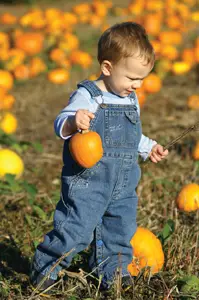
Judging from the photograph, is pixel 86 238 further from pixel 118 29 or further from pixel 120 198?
pixel 118 29

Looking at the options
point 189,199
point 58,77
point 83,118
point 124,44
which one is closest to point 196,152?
point 189,199

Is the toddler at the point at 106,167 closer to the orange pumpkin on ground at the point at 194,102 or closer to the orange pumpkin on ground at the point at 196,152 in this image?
the orange pumpkin on ground at the point at 196,152

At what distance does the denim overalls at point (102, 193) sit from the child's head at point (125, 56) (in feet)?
0.43

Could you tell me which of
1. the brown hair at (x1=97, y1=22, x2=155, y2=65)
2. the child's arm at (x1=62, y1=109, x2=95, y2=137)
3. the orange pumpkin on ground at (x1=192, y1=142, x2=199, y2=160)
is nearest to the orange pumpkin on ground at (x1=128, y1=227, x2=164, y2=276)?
the child's arm at (x1=62, y1=109, x2=95, y2=137)

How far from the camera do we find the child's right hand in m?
2.81

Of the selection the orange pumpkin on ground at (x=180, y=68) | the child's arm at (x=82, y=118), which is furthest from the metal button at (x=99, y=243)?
the orange pumpkin on ground at (x=180, y=68)

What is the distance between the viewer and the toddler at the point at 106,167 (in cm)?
301

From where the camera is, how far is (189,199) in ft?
14.2

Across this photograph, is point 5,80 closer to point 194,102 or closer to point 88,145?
point 194,102

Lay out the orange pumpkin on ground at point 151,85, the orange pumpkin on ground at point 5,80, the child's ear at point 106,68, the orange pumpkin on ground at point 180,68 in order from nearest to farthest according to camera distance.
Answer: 1. the child's ear at point 106,68
2. the orange pumpkin on ground at point 151,85
3. the orange pumpkin on ground at point 5,80
4. the orange pumpkin on ground at point 180,68

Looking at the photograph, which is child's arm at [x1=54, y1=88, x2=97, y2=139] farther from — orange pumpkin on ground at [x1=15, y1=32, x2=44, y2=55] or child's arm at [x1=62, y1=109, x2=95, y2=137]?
orange pumpkin on ground at [x1=15, y1=32, x2=44, y2=55]

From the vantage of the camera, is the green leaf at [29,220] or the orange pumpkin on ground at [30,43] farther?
the orange pumpkin on ground at [30,43]

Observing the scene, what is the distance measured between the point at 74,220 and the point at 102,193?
223 millimetres

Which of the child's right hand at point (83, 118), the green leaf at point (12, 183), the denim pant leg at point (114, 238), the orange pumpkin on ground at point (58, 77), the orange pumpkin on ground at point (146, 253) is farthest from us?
the orange pumpkin on ground at point (58, 77)
